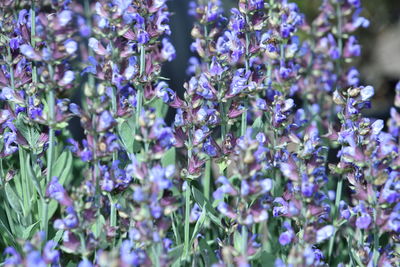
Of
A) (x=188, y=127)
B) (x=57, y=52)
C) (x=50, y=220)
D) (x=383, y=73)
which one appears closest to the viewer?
(x=57, y=52)

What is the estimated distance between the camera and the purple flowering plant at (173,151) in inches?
68.6

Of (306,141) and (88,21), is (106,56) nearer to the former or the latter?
(306,141)

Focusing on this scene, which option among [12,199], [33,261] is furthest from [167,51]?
[33,261]

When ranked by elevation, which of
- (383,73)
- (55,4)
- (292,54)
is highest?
(55,4)

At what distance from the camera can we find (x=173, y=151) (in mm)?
2516

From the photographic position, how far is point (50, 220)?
2.52 m

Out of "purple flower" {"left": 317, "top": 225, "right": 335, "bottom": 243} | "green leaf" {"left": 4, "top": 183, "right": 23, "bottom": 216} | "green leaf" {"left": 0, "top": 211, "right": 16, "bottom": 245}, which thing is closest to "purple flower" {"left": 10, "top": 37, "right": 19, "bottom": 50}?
"green leaf" {"left": 4, "top": 183, "right": 23, "bottom": 216}

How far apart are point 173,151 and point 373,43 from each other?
4.73m

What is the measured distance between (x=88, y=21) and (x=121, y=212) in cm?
204

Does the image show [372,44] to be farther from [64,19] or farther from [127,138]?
[64,19]

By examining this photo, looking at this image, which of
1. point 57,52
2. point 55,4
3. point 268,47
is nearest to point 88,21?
point 55,4

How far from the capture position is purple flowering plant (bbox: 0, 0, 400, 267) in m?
1.74

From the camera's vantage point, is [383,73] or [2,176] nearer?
[2,176]

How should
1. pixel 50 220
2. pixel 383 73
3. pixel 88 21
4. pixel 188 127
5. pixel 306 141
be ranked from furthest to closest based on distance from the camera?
pixel 383 73 < pixel 88 21 < pixel 50 220 < pixel 188 127 < pixel 306 141
